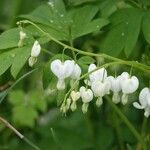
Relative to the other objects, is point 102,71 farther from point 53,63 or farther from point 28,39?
point 28,39

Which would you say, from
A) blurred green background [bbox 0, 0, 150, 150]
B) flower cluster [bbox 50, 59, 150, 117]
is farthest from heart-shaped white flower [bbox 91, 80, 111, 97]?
blurred green background [bbox 0, 0, 150, 150]

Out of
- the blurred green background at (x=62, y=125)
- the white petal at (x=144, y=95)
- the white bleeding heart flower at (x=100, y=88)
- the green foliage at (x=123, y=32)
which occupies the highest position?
the white bleeding heart flower at (x=100, y=88)

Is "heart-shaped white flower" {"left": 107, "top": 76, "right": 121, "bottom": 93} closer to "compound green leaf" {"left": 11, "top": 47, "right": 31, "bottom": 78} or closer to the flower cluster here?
the flower cluster

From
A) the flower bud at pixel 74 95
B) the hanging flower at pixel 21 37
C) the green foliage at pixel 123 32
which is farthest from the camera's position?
the green foliage at pixel 123 32

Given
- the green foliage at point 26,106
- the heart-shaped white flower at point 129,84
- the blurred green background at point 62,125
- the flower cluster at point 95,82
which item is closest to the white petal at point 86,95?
the flower cluster at point 95,82

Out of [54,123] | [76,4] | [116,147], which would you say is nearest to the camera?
[76,4]

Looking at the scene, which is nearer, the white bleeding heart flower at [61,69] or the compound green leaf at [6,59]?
the white bleeding heart flower at [61,69]

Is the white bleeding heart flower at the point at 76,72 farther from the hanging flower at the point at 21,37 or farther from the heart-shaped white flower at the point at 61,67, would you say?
the hanging flower at the point at 21,37

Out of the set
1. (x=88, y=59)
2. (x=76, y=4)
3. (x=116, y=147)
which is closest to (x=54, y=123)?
(x=116, y=147)

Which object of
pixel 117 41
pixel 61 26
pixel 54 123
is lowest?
pixel 54 123
